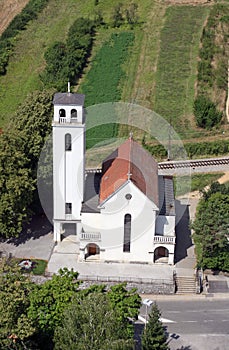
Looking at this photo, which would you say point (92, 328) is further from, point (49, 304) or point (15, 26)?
point (15, 26)

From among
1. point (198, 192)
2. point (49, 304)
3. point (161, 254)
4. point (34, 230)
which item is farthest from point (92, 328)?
point (198, 192)

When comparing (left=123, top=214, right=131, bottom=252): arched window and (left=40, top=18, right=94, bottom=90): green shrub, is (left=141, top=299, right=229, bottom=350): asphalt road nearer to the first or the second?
(left=123, top=214, right=131, bottom=252): arched window

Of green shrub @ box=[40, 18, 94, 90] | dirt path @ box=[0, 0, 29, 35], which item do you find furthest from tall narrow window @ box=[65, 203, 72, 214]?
dirt path @ box=[0, 0, 29, 35]

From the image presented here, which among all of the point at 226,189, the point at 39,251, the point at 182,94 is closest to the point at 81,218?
the point at 39,251

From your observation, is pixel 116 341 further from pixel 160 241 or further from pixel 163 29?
pixel 163 29

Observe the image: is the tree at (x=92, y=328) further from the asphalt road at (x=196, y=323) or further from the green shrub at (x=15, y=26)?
the green shrub at (x=15, y=26)

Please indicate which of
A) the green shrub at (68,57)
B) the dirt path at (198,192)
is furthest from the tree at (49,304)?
the green shrub at (68,57)
